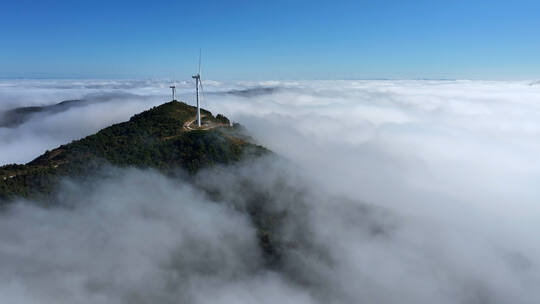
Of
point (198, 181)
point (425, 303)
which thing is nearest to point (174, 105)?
point (198, 181)

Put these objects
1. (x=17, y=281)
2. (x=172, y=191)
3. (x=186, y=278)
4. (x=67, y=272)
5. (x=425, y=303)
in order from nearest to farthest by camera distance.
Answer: (x=17, y=281), (x=67, y=272), (x=186, y=278), (x=425, y=303), (x=172, y=191)

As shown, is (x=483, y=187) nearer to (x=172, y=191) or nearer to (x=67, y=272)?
(x=172, y=191)

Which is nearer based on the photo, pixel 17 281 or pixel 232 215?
pixel 17 281

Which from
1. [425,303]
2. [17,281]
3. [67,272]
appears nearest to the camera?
[17,281]

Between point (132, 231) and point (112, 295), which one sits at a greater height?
point (132, 231)

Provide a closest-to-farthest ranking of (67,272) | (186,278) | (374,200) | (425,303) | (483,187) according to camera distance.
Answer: (67,272)
(186,278)
(425,303)
(374,200)
(483,187)

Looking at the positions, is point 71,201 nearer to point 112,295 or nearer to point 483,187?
point 112,295

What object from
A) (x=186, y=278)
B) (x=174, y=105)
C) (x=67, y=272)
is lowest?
(x=186, y=278)

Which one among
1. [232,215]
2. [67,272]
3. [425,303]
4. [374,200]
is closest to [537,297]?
[425,303]

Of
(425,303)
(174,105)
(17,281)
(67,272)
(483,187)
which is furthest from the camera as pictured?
(483,187)
